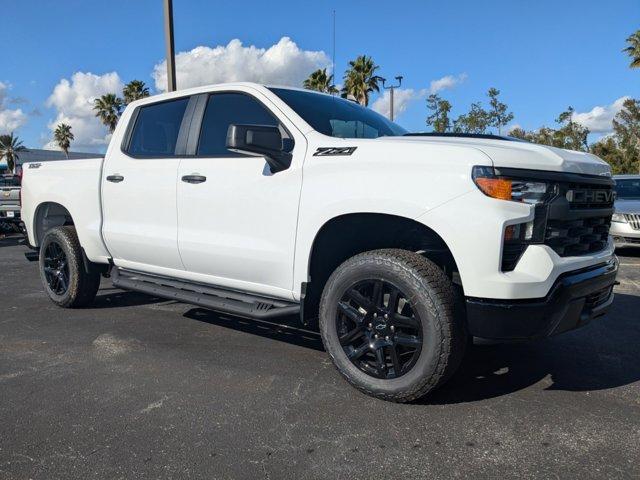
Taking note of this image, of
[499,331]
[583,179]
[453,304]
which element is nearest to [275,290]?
[453,304]

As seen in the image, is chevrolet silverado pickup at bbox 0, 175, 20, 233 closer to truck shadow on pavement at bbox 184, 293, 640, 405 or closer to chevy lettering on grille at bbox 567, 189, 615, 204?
truck shadow on pavement at bbox 184, 293, 640, 405

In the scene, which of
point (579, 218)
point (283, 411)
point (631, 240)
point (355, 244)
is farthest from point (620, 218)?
point (283, 411)

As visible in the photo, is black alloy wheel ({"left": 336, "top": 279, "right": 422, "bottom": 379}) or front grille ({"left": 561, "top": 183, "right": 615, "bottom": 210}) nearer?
front grille ({"left": 561, "top": 183, "right": 615, "bottom": 210})

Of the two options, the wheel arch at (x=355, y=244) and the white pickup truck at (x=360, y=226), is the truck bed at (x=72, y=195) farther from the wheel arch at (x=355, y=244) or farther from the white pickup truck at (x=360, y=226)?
the wheel arch at (x=355, y=244)

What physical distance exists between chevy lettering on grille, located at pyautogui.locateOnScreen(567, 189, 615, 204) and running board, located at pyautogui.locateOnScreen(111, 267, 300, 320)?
5.79 feet

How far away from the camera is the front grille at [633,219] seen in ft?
30.0

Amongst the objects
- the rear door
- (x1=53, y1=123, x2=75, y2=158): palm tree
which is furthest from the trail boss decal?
(x1=53, y1=123, x2=75, y2=158): palm tree

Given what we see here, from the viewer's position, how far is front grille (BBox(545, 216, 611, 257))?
2.88 meters

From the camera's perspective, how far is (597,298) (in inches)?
127

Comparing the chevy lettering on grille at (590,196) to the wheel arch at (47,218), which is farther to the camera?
the wheel arch at (47,218)

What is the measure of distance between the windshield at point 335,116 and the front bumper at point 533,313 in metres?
1.56

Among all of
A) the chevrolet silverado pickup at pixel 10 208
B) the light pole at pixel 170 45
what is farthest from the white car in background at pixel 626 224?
the chevrolet silverado pickup at pixel 10 208

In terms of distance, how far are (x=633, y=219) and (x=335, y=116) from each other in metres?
7.33

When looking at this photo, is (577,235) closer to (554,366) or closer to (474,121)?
(554,366)
